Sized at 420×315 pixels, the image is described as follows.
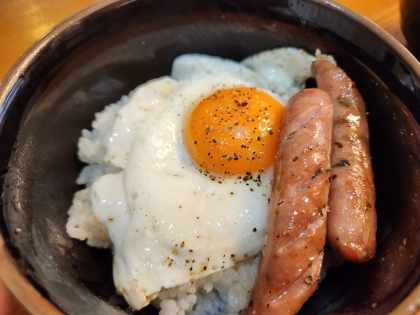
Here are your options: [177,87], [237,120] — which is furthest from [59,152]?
[237,120]

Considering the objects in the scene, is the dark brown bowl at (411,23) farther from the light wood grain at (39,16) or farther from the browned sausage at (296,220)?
the browned sausage at (296,220)

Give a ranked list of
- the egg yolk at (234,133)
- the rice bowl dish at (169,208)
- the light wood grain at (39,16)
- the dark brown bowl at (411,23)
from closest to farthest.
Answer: the rice bowl dish at (169,208)
the egg yolk at (234,133)
the dark brown bowl at (411,23)
the light wood grain at (39,16)

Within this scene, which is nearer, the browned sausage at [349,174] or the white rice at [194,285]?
the browned sausage at [349,174]

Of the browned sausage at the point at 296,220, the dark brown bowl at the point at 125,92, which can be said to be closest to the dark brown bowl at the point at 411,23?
the dark brown bowl at the point at 125,92

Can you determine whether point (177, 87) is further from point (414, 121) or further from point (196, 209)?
point (414, 121)

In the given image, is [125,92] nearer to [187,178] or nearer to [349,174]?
[187,178]

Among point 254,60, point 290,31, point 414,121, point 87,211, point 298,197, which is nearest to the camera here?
point 298,197
